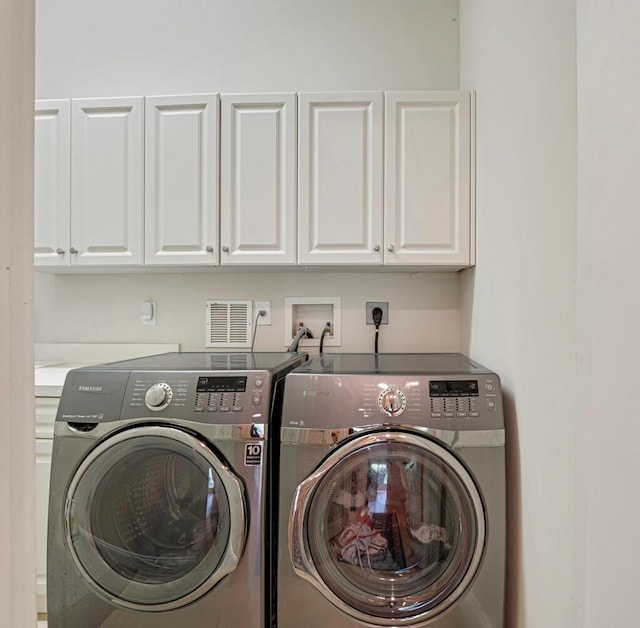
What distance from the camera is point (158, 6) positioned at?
2.09m

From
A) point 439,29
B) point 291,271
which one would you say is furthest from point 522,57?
point 291,271

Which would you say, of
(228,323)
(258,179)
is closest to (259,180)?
(258,179)

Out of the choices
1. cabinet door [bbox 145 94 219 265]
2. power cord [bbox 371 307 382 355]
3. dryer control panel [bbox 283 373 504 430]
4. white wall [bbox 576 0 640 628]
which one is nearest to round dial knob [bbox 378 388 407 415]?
dryer control panel [bbox 283 373 504 430]

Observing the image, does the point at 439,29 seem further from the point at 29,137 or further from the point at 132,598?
the point at 132,598

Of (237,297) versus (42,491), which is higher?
(237,297)

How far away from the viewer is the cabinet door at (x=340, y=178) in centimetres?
169

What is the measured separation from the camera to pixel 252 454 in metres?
1.19

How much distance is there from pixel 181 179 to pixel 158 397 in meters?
0.97

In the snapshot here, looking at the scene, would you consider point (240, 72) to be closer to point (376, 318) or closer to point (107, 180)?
point (107, 180)

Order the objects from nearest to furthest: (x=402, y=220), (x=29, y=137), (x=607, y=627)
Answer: (x=29, y=137), (x=607, y=627), (x=402, y=220)

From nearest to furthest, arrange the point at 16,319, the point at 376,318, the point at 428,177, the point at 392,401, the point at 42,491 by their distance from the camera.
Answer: the point at 16,319 → the point at 392,401 → the point at 42,491 → the point at 428,177 → the point at 376,318

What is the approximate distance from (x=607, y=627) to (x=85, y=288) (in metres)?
2.31

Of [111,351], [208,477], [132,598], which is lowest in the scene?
[132,598]

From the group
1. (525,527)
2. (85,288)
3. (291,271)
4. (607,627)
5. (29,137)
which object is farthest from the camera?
(85,288)
